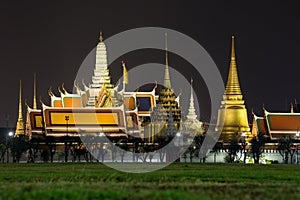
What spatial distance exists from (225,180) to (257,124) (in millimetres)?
72440

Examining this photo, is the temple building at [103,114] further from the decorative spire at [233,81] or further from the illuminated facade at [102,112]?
the decorative spire at [233,81]

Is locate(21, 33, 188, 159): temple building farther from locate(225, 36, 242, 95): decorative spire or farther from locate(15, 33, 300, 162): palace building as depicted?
locate(225, 36, 242, 95): decorative spire

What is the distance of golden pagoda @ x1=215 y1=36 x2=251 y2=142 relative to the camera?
114 meters

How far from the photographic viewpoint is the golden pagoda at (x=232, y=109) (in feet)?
374

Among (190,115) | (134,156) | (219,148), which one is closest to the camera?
(134,156)

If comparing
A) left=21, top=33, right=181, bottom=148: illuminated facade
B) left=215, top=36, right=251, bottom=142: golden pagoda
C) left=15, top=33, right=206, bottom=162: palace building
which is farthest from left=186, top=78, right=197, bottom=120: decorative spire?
left=215, top=36, right=251, bottom=142: golden pagoda

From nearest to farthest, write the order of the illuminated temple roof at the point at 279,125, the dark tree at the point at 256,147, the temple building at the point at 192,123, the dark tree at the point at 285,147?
1. the dark tree at the point at 256,147
2. the dark tree at the point at 285,147
3. the illuminated temple roof at the point at 279,125
4. the temple building at the point at 192,123

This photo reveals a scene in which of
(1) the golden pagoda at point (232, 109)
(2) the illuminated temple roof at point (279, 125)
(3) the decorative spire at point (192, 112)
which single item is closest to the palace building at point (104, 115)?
(3) the decorative spire at point (192, 112)

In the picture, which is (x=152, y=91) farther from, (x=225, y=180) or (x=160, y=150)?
(x=225, y=180)

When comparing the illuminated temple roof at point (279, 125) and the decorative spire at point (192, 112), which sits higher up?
the decorative spire at point (192, 112)

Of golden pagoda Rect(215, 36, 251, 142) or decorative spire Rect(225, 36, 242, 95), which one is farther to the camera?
decorative spire Rect(225, 36, 242, 95)

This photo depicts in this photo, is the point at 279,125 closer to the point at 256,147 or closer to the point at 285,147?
the point at 285,147

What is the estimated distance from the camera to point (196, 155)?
275ft

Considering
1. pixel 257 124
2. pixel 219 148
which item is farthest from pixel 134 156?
pixel 257 124
